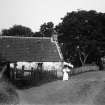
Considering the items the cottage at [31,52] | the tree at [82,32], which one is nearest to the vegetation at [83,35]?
the tree at [82,32]

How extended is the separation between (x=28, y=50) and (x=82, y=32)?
2187cm

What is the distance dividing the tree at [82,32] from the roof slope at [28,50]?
17203 mm

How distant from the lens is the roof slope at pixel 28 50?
101ft

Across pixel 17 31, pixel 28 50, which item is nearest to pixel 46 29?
pixel 17 31

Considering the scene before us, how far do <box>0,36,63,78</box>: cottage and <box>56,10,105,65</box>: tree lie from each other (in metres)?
17.3

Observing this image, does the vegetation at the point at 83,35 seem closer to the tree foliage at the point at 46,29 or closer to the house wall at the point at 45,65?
the house wall at the point at 45,65

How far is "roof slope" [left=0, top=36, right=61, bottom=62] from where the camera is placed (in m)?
30.8

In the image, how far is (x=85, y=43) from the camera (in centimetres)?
4862

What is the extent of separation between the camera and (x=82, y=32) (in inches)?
2016

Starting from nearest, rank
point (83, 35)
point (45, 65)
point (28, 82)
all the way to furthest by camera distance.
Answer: point (28, 82) < point (45, 65) < point (83, 35)

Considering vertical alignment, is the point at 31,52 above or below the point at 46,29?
below

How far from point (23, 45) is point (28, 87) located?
1031 centimetres

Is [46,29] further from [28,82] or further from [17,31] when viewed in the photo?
[28,82]

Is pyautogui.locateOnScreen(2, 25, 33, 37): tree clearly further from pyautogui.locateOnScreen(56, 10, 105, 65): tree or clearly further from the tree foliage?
pyautogui.locateOnScreen(56, 10, 105, 65): tree
